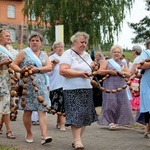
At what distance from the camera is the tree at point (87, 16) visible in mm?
31781

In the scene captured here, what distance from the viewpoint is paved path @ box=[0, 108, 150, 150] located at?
6699 millimetres

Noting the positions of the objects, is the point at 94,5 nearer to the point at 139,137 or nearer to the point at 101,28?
the point at 101,28

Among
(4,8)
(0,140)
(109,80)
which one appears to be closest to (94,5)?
(109,80)

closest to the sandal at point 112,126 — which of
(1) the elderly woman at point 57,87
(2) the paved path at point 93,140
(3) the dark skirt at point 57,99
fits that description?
(2) the paved path at point 93,140

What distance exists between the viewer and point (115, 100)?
28.8ft

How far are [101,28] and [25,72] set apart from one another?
26210mm

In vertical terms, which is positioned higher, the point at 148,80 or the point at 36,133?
the point at 148,80

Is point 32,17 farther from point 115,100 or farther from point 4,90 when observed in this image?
point 4,90

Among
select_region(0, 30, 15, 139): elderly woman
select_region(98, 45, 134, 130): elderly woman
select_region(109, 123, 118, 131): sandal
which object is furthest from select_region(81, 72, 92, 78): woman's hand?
select_region(109, 123, 118, 131): sandal

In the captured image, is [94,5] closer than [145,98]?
No

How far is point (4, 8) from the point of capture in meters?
61.1

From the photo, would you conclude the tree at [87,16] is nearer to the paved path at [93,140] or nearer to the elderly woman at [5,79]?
the paved path at [93,140]

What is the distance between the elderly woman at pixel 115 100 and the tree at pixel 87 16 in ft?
75.5

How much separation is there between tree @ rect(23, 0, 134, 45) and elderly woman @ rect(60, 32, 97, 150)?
25.1 metres
